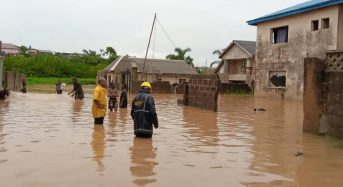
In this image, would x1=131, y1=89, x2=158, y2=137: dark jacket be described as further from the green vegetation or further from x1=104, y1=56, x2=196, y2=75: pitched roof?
the green vegetation

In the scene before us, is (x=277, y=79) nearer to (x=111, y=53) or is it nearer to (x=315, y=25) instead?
(x=315, y=25)

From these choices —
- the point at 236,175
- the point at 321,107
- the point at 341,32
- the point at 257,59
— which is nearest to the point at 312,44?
the point at 341,32

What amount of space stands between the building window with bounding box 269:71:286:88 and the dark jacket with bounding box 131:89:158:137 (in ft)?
76.1

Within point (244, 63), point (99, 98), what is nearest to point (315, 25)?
point (244, 63)

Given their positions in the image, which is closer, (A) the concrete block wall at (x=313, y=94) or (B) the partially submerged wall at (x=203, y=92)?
(A) the concrete block wall at (x=313, y=94)

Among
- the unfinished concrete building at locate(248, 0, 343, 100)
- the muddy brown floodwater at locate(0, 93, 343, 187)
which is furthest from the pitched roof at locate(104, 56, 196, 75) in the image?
the muddy brown floodwater at locate(0, 93, 343, 187)

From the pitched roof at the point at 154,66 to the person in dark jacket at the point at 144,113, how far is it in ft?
129

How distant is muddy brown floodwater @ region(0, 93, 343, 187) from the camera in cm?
609

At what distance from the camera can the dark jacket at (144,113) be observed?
377 inches

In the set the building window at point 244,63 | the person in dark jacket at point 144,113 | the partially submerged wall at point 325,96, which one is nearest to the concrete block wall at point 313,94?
the partially submerged wall at point 325,96

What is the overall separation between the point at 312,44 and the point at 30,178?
2534 centimetres

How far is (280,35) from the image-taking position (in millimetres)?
31922

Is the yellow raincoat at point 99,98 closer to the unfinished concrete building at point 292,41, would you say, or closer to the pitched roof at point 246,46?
the unfinished concrete building at point 292,41

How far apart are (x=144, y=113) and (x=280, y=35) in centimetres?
2432
